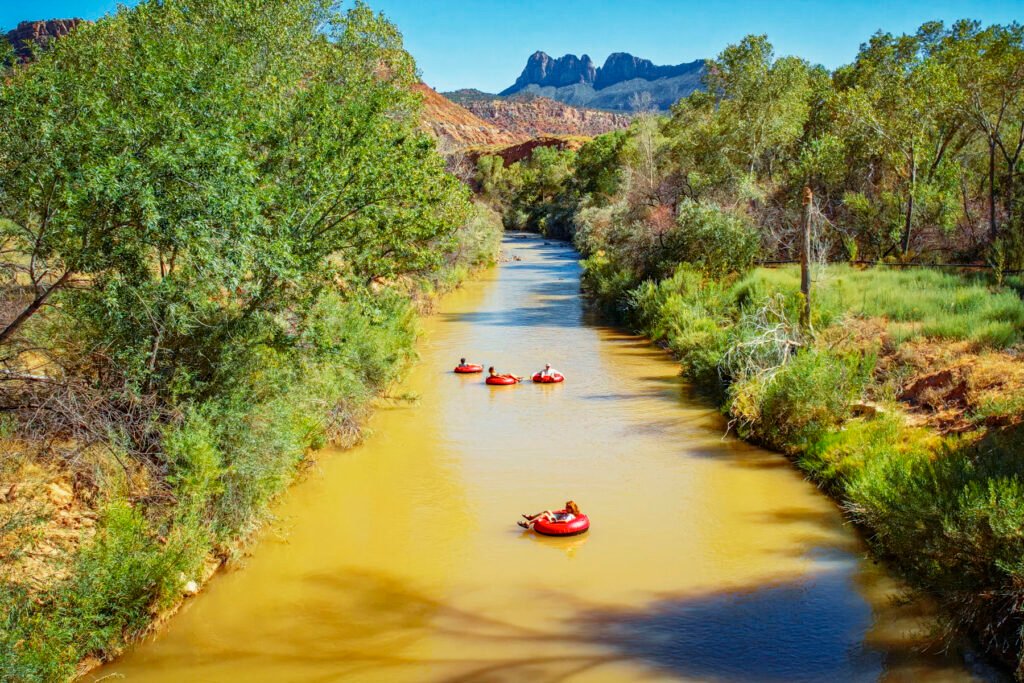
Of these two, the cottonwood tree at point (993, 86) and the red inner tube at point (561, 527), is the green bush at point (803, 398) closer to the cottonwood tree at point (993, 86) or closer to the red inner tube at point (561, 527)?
the red inner tube at point (561, 527)

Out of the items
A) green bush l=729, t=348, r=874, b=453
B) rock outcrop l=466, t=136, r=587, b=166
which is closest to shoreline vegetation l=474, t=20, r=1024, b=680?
green bush l=729, t=348, r=874, b=453

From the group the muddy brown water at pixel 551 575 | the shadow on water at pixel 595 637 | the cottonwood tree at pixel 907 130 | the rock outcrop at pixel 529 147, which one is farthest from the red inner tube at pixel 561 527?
the rock outcrop at pixel 529 147

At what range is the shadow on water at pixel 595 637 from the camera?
9.19 m

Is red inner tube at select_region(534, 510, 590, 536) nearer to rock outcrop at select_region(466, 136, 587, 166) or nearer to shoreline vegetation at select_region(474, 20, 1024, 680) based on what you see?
shoreline vegetation at select_region(474, 20, 1024, 680)

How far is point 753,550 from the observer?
488 inches

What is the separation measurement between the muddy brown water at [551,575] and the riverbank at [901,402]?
71cm

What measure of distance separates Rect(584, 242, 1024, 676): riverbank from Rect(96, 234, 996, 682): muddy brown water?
710 millimetres

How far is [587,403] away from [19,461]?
1317 centimetres

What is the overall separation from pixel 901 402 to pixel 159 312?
43.8 ft

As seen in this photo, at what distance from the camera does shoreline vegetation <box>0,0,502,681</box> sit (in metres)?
8.71

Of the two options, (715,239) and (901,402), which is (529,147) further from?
(901,402)

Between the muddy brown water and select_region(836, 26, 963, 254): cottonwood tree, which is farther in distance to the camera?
select_region(836, 26, 963, 254): cottonwood tree

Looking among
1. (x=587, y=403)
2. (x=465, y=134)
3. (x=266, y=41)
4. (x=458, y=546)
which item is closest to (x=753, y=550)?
(x=458, y=546)

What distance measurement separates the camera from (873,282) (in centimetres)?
2306
